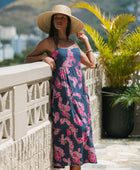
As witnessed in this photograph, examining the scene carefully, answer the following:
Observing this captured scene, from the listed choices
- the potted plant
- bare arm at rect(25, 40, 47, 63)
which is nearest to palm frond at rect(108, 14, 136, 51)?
the potted plant

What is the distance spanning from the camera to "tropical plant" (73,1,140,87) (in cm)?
605

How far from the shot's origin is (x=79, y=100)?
3.99m

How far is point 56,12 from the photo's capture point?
386cm

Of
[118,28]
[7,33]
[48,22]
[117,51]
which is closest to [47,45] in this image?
[48,22]

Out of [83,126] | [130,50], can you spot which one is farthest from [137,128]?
[83,126]

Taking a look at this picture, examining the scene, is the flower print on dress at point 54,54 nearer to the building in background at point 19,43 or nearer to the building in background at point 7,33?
the building in background at point 19,43

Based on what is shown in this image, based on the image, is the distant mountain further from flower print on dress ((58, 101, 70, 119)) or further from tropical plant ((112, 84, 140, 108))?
flower print on dress ((58, 101, 70, 119))

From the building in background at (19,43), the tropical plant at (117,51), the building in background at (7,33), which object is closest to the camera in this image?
the tropical plant at (117,51)

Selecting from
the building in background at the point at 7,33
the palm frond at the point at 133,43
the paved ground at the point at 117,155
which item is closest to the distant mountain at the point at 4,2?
the building in background at the point at 7,33

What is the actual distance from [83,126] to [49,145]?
36cm

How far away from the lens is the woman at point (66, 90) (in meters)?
3.93

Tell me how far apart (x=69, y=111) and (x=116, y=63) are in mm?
2307

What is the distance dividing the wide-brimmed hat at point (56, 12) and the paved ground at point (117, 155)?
63.9 inches

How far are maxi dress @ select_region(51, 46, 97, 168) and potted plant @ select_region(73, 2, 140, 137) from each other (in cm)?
201
